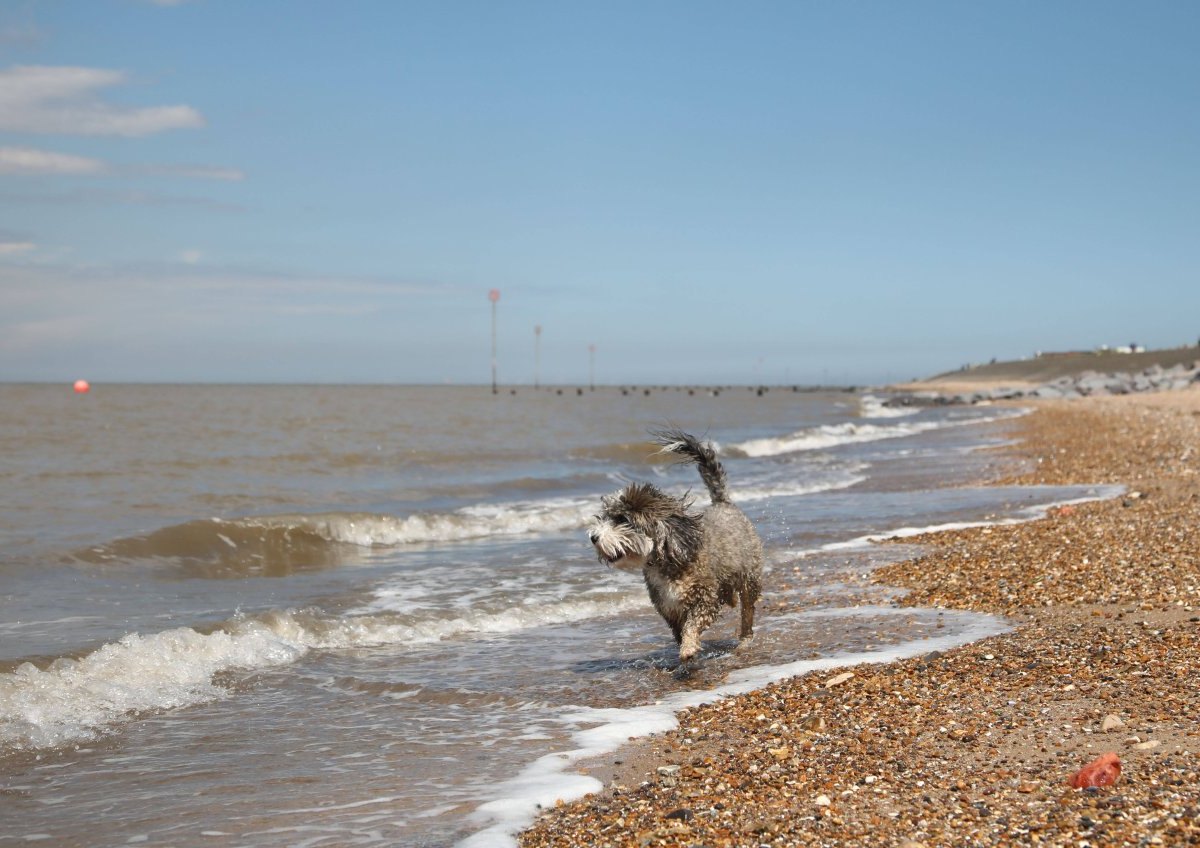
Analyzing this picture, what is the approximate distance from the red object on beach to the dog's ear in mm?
3849

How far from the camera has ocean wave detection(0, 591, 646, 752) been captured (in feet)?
23.7

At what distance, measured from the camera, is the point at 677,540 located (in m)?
8.26

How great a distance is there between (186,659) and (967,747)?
254 inches

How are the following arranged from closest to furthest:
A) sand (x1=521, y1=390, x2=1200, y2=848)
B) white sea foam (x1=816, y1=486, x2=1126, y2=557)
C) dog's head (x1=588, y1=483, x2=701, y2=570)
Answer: sand (x1=521, y1=390, x2=1200, y2=848)
dog's head (x1=588, y1=483, x2=701, y2=570)
white sea foam (x1=816, y1=486, x2=1126, y2=557)

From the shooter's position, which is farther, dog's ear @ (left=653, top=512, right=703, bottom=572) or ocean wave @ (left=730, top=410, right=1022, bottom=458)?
ocean wave @ (left=730, top=410, right=1022, bottom=458)

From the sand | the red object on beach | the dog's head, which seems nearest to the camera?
the sand

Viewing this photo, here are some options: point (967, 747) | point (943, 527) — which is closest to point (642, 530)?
point (967, 747)

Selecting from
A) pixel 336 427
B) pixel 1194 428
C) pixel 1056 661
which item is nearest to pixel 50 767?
pixel 1056 661

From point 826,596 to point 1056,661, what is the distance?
395 cm

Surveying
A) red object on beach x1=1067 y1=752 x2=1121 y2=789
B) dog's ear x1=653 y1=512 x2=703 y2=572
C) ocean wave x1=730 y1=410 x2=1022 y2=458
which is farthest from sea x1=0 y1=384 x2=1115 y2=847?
ocean wave x1=730 y1=410 x2=1022 y2=458

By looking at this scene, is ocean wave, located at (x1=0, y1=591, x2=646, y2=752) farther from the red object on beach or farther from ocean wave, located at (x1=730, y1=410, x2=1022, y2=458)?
ocean wave, located at (x1=730, y1=410, x2=1022, y2=458)

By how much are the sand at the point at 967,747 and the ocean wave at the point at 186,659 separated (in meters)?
3.74

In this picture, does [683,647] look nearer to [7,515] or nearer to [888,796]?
[888,796]

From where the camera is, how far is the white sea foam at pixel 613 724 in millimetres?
5254
